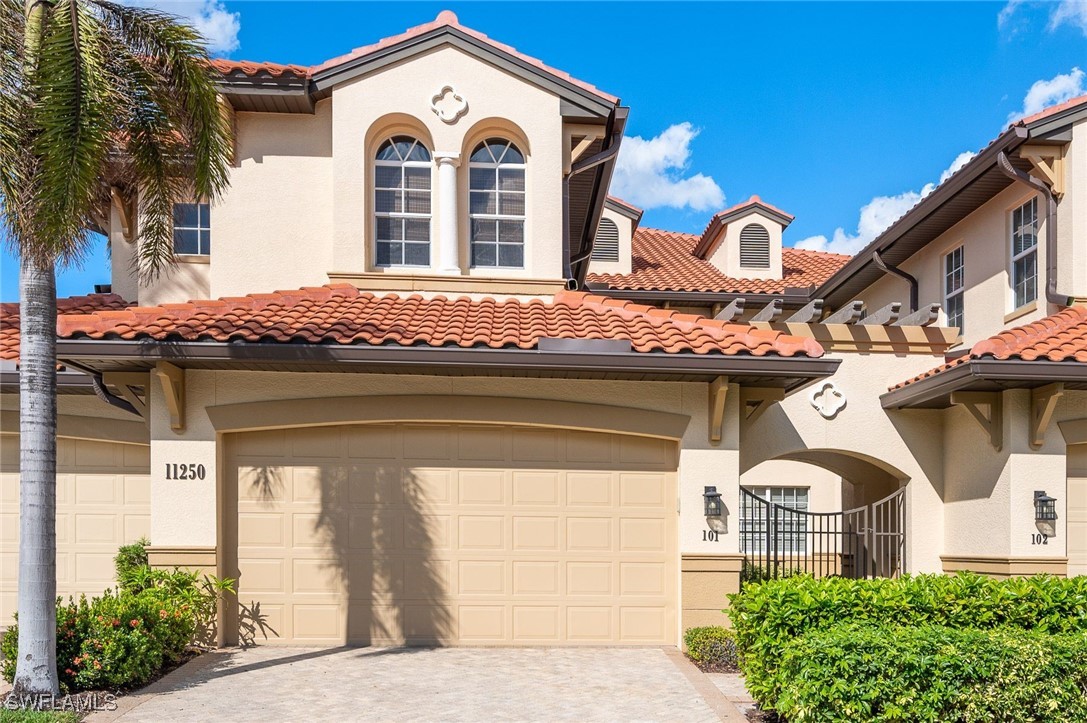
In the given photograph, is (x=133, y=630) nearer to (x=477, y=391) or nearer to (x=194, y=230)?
(x=477, y=391)

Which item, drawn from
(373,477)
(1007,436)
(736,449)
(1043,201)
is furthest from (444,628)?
(1043,201)

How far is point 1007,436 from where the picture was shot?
11.7 meters

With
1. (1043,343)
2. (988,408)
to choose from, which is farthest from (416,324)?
(1043,343)

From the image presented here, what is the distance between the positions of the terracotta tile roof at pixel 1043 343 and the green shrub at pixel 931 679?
447cm

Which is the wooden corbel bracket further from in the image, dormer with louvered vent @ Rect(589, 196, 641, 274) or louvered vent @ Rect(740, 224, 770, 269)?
louvered vent @ Rect(740, 224, 770, 269)

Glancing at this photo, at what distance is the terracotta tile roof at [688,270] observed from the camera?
21.5 m

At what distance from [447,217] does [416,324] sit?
8.25ft

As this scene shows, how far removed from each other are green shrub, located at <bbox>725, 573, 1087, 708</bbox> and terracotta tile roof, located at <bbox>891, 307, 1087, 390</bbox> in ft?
11.0

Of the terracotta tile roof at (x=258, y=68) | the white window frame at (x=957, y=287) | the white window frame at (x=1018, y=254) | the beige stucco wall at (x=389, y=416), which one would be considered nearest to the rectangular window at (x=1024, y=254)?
the white window frame at (x=1018, y=254)

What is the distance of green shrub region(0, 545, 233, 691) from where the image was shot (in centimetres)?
845

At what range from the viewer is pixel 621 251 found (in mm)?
22734

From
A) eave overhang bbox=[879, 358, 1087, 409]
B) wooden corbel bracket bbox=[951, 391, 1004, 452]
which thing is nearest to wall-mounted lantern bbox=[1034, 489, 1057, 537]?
wooden corbel bracket bbox=[951, 391, 1004, 452]

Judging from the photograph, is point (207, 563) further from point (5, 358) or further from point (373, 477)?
point (5, 358)

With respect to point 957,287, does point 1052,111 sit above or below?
above
